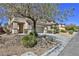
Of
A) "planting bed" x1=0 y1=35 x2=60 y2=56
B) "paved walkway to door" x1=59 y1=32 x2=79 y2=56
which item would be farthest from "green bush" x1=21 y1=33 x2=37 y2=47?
"paved walkway to door" x1=59 y1=32 x2=79 y2=56

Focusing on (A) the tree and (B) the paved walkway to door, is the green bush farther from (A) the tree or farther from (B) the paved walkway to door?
(B) the paved walkway to door

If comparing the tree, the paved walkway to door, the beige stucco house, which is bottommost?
the paved walkway to door

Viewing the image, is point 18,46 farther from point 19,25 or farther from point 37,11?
point 37,11

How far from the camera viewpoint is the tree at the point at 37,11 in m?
2.84

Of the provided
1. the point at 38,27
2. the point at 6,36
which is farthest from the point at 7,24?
the point at 38,27

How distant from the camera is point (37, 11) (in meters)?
2.87

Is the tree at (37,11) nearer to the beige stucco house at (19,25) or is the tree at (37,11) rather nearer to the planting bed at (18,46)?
the beige stucco house at (19,25)

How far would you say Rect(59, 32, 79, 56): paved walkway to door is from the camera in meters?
2.77

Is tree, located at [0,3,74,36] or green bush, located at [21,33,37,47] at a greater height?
tree, located at [0,3,74,36]

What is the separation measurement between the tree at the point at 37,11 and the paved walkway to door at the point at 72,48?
0.30m

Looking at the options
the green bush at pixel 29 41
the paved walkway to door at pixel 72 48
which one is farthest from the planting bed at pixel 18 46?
the paved walkway to door at pixel 72 48

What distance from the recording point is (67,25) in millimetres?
2850

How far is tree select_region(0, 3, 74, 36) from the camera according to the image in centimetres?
284

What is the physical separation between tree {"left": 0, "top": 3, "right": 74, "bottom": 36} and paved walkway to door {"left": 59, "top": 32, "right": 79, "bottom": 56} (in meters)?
0.30
